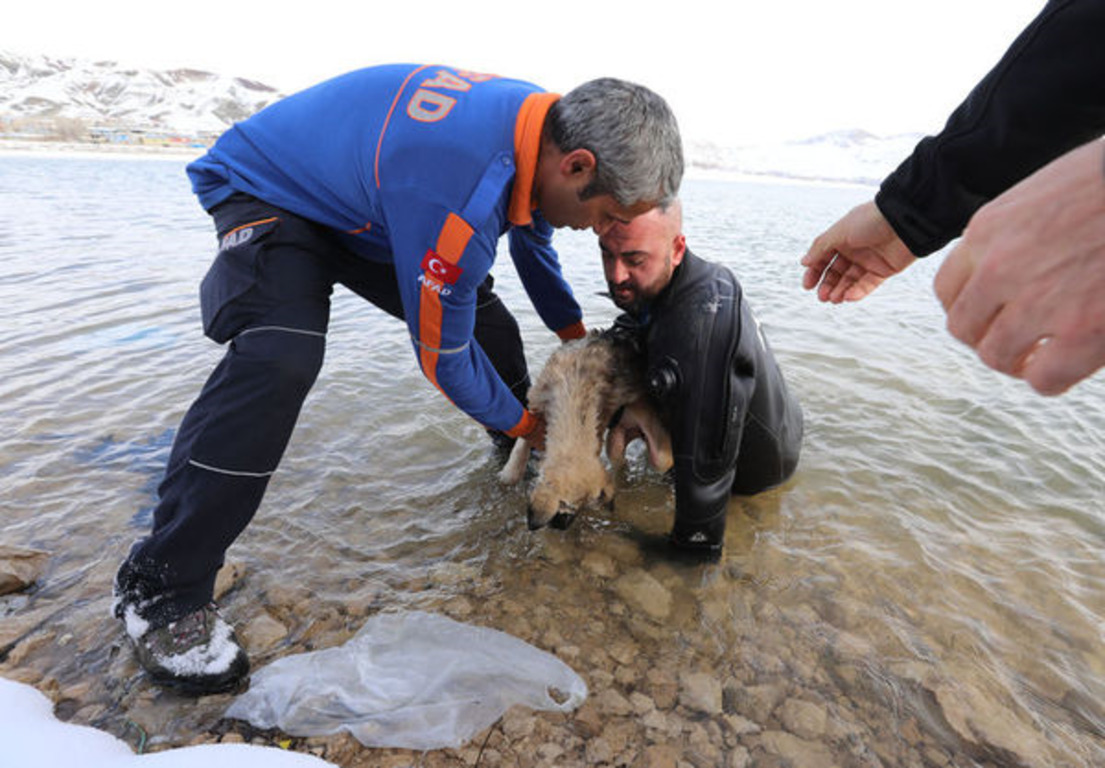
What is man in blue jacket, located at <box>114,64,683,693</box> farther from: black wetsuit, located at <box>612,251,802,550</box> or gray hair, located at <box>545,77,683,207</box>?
black wetsuit, located at <box>612,251,802,550</box>

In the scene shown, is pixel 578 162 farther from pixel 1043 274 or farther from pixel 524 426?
pixel 1043 274

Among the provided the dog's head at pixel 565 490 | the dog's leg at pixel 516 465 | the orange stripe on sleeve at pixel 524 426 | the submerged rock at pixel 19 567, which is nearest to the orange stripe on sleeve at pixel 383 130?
the orange stripe on sleeve at pixel 524 426

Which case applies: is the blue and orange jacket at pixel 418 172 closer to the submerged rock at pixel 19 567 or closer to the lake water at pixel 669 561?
the lake water at pixel 669 561

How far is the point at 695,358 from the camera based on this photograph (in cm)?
289

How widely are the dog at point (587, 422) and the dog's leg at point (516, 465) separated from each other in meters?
0.07

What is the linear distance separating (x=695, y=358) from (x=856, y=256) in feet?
2.91

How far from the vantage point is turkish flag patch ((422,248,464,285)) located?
7.36 feet

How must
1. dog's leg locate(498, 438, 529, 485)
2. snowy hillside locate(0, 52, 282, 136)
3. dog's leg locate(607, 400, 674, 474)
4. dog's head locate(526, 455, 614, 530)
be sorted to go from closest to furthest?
dog's head locate(526, 455, 614, 530)
dog's leg locate(607, 400, 674, 474)
dog's leg locate(498, 438, 529, 485)
snowy hillside locate(0, 52, 282, 136)

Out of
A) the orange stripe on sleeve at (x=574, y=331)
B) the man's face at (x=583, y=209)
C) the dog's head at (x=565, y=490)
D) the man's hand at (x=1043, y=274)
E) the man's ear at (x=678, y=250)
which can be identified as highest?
the man's hand at (x=1043, y=274)

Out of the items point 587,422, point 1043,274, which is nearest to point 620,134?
point 1043,274

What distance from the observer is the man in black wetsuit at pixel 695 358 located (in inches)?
114

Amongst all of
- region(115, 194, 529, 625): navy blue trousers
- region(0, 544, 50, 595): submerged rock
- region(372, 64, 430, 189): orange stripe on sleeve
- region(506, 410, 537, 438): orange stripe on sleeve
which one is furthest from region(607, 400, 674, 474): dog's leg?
region(0, 544, 50, 595): submerged rock

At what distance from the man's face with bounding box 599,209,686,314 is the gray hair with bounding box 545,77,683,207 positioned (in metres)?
0.61

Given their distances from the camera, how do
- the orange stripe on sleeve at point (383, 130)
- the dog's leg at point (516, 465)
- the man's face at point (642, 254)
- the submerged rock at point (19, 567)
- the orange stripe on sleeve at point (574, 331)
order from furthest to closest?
1. the orange stripe on sleeve at point (574, 331)
2. the dog's leg at point (516, 465)
3. the man's face at point (642, 254)
4. the submerged rock at point (19, 567)
5. the orange stripe on sleeve at point (383, 130)
